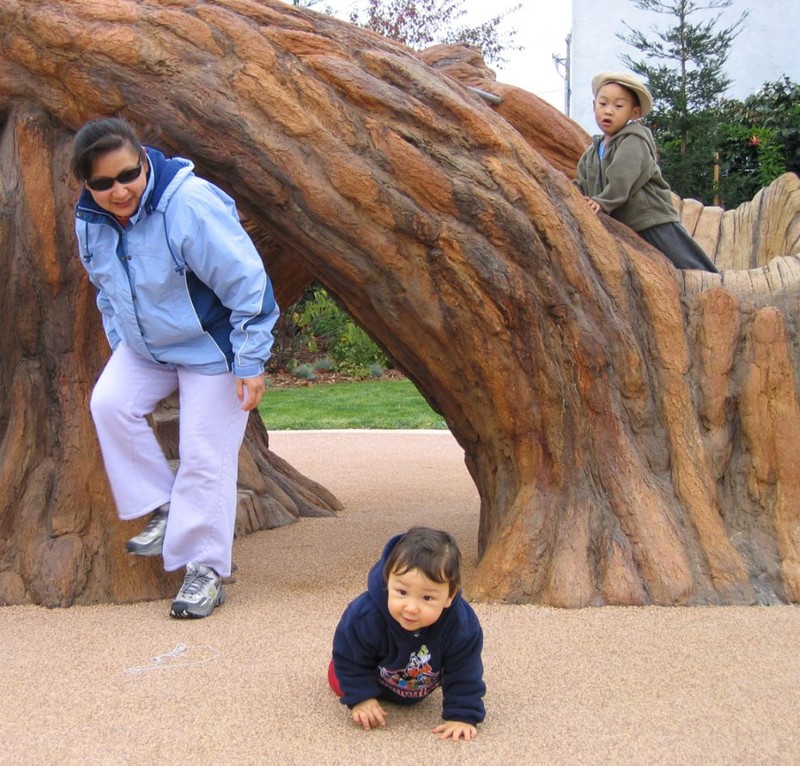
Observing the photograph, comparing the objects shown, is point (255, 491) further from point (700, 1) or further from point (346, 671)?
point (700, 1)

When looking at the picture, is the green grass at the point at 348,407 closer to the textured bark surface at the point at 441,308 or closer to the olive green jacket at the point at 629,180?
the olive green jacket at the point at 629,180

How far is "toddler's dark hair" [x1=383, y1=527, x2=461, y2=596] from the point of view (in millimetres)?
2496

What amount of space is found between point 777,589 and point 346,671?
6.61 feet

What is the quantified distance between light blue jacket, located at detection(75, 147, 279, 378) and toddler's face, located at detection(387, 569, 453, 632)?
131 cm

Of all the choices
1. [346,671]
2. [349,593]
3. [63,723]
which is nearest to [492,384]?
[349,593]

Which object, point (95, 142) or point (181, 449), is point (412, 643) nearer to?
point (181, 449)

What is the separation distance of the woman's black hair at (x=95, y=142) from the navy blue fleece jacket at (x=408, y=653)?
1662mm

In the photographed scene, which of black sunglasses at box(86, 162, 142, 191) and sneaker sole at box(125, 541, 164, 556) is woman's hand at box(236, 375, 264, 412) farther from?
black sunglasses at box(86, 162, 142, 191)

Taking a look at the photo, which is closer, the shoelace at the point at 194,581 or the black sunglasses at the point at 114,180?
the black sunglasses at the point at 114,180

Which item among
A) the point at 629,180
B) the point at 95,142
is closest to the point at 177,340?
the point at 95,142

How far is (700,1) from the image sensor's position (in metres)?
17.0

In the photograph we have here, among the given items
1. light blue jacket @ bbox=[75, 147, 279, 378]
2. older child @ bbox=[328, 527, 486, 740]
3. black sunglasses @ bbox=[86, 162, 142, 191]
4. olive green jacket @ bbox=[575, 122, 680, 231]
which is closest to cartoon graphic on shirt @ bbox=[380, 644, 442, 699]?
older child @ bbox=[328, 527, 486, 740]

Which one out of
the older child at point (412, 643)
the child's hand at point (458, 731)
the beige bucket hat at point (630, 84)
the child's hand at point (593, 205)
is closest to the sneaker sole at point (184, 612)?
the older child at point (412, 643)

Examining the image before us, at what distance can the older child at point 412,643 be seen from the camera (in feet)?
8.29
